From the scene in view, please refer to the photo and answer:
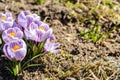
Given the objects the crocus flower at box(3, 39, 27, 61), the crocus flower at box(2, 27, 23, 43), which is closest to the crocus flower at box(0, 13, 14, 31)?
the crocus flower at box(2, 27, 23, 43)

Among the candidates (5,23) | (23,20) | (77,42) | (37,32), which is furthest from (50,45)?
(77,42)

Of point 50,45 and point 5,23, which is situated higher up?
point 5,23

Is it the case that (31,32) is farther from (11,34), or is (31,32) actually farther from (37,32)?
(11,34)

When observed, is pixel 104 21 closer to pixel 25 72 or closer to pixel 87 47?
pixel 87 47

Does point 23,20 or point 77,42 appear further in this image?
point 77,42

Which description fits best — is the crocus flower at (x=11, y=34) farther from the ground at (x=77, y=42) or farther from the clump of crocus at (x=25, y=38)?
the ground at (x=77, y=42)

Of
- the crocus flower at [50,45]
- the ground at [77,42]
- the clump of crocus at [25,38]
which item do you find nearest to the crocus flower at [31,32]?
the clump of crocus at [25,38]
